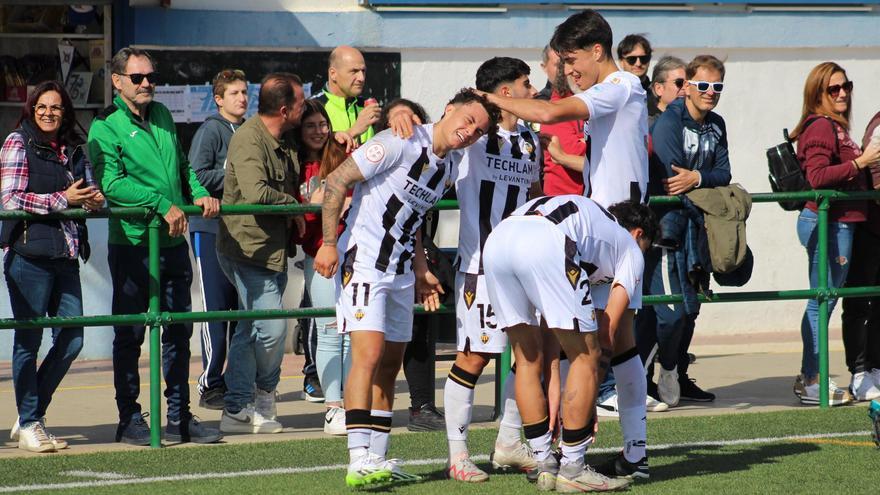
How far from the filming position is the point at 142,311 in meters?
8.23

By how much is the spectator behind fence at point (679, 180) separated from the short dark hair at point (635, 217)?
1.80 meters

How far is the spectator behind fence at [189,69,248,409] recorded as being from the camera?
929 centimetres

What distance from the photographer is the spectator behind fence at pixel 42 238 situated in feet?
25.5

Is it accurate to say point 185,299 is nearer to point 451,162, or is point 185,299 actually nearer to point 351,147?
point 351,147

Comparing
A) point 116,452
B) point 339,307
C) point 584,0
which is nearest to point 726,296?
point 339,307

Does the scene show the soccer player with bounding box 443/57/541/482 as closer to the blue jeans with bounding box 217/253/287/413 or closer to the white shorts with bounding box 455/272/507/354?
the white shorts with bounding box 455/272/507/354

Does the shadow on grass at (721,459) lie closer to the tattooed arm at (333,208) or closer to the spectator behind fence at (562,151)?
the spectator behind fence at (562,151)

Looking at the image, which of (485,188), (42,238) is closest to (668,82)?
(485,188)

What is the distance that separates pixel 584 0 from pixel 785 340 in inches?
135

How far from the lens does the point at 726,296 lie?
900cm

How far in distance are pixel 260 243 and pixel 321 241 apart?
41 cm

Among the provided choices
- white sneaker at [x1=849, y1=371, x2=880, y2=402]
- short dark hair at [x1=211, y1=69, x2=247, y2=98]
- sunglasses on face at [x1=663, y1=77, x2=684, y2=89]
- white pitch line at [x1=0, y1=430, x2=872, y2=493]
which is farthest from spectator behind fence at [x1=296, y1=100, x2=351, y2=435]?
white sneaker at [x1=849, y1=371, x2=880, y2=402]

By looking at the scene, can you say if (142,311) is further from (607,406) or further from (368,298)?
(607,406)

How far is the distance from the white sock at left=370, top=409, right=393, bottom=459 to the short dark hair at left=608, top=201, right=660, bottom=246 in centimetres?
141
